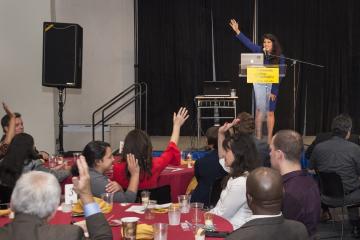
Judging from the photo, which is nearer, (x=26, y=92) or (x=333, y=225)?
(x=333, y=225)

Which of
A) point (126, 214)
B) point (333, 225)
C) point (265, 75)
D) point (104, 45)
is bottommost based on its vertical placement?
point (333, 225)

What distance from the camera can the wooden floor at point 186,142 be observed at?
29.5 feet

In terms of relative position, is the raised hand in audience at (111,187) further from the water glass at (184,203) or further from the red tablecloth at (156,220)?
the water glass at (184,203)

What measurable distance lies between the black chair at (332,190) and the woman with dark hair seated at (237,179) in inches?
69.6

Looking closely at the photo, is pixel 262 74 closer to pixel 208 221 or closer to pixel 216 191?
pixel 216 191

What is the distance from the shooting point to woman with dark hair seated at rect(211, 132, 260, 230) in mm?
3029

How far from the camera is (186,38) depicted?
10.7 m

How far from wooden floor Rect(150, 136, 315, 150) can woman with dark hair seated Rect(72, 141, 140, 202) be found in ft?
16.2

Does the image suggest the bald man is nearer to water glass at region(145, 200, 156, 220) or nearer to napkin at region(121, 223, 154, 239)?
napkin at region(121, 223, 154, 239)

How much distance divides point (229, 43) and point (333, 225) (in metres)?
5.89

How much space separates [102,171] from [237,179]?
1153 millimetres

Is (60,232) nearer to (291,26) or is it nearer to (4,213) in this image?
(4,213)

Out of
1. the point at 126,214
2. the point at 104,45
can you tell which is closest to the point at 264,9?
the point at 104,45

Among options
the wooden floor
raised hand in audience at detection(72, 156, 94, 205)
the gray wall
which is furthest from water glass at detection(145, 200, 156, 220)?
the gray wall
